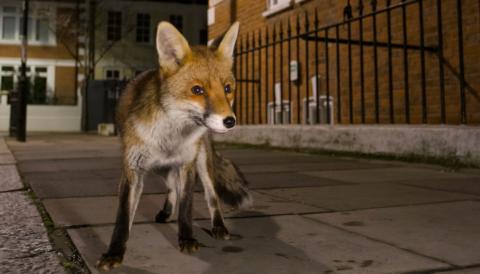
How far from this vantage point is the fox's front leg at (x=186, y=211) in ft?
6.15

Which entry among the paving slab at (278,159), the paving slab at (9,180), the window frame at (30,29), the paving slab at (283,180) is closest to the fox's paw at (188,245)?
the paving slab at (283,180)

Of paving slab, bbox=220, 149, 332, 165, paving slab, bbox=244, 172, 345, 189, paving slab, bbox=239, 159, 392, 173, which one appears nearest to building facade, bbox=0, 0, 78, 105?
paving slab, bbox=220, 149, 332, 165

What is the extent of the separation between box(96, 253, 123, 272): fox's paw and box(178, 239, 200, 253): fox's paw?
0.27 metres

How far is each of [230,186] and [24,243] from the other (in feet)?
3.79

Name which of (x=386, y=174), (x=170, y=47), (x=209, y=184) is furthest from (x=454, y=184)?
(x=170, y=47)

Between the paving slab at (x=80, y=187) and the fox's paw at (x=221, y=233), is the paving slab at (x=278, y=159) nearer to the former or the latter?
the paving slab at (x=80, y=187)

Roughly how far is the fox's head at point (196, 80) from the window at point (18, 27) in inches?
1121

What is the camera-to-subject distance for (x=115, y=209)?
279 cm

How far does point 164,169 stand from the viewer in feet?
7.29

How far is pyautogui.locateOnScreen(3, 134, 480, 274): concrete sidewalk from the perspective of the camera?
1706 mm

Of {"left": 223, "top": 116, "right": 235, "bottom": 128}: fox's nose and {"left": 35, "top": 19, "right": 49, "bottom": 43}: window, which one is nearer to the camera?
{"left": 223, "top": 116, "right": 235, "bottom": 128}: fox's nose

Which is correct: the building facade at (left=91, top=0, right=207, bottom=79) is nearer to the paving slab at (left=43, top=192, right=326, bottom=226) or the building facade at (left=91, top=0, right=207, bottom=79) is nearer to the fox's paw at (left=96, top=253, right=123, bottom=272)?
the paving slab at (left=43, top=192, right=326, bottom=226)

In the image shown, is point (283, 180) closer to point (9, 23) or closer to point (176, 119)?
point (176, 119)

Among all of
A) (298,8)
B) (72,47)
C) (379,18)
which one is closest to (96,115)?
(72,47)
